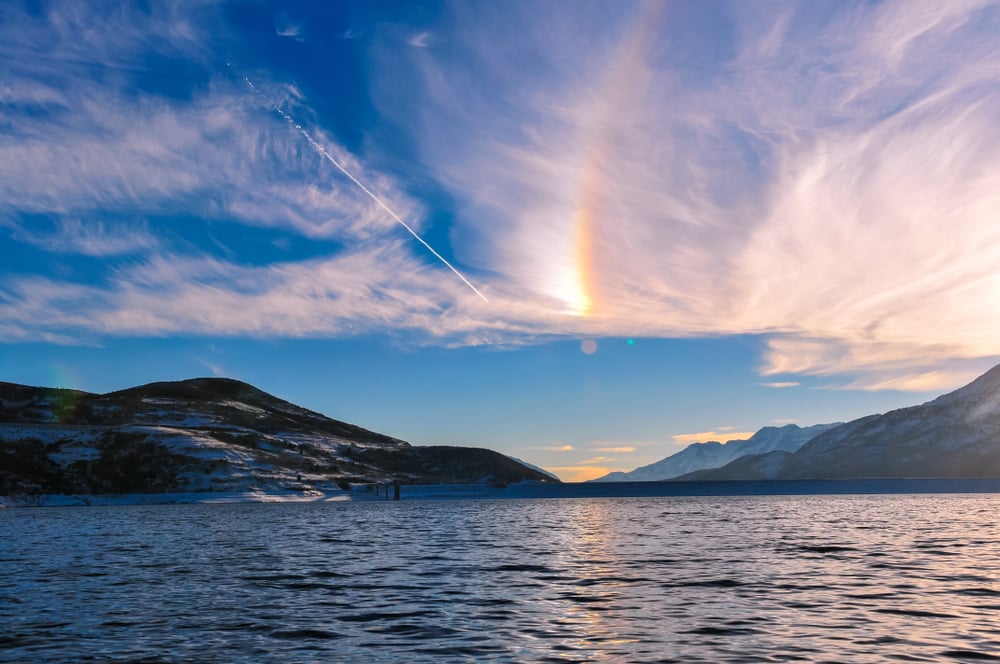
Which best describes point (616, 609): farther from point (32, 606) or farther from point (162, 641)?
point (32, 606)

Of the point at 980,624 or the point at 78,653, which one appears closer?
the point at 78,653

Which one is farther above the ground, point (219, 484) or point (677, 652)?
point (219, 484)

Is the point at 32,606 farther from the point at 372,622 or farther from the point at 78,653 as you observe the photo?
the point at 372,622

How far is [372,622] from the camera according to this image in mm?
26109

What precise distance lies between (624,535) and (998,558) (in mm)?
30439

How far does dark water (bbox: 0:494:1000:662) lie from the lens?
851 inches

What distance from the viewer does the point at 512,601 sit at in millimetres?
30781

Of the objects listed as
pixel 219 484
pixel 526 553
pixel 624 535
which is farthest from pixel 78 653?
pixel 219 484

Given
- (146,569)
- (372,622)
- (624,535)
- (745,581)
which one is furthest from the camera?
(624,535)

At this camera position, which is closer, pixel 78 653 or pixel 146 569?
pixel 78 653

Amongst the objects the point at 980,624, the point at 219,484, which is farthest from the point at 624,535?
the point at 219,484

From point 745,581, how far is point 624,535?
34.1 metres

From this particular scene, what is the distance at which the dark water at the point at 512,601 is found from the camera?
21609mm

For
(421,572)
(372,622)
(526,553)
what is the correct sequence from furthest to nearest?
(526,553) → (421,572) → (372,622)
